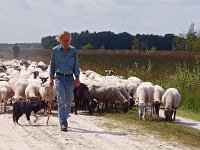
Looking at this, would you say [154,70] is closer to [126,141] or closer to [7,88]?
[7,88]

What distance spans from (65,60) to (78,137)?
2107mm

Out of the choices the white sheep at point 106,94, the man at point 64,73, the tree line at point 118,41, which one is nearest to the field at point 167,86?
the white sheep at point 106,94

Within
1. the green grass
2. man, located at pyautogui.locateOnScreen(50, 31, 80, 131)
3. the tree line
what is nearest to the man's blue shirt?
man, located at pyautogui.locateOnScreen(50, 31, 80, 131)

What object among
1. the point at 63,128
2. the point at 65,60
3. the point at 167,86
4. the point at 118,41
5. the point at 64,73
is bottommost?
the point at 63,128

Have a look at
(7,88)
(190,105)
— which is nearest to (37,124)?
(7,88)

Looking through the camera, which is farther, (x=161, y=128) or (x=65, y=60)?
(x=161, y=128)

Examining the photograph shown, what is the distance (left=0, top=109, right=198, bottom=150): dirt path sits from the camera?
11.9 metres

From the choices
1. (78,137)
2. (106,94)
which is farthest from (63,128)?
(106,94)

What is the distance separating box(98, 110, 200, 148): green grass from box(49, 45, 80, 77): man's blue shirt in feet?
7.87

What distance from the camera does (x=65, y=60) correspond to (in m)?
13.6

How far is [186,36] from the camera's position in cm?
7025

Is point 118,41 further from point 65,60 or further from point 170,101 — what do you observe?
point 65,60

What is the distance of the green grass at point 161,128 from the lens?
44.3 feet

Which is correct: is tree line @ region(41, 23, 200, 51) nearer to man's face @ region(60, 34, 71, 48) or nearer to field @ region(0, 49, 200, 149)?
field @ region(0, 49, 200, 149)
